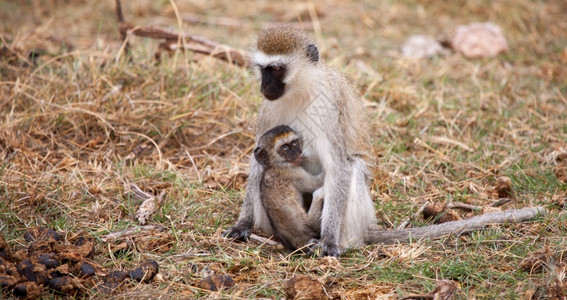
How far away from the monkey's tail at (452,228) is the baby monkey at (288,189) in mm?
450

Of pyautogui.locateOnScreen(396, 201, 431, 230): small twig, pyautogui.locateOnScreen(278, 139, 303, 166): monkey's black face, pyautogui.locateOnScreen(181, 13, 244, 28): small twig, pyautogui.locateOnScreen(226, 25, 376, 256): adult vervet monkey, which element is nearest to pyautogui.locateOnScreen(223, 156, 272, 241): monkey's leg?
→ pyautogui.locateOnScreen(226, 25, 376, 256): adult vervet monkey

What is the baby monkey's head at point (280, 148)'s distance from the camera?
4398 millimetres

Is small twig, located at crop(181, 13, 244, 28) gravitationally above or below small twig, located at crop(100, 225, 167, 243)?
above

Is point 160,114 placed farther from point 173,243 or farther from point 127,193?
point 173,243

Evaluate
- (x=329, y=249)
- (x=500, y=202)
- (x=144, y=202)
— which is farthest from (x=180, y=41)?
(x=500, y=202)

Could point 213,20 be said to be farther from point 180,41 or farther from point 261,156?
point 261,156

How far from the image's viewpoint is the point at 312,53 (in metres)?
4.46

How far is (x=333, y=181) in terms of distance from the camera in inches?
170

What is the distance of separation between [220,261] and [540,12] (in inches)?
291

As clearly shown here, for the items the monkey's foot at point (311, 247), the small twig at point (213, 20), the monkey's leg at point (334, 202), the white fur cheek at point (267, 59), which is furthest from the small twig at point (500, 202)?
the small twig at point (213, 20)

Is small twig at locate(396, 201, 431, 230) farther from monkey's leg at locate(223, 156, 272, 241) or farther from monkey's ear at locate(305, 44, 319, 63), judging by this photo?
monkey's ear at locate(305, 44, 319, 63)

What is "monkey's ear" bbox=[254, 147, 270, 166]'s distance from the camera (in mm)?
4457

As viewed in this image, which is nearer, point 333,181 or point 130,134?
point 333,181

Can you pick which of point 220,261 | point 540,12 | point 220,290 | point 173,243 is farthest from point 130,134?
point 540,12
